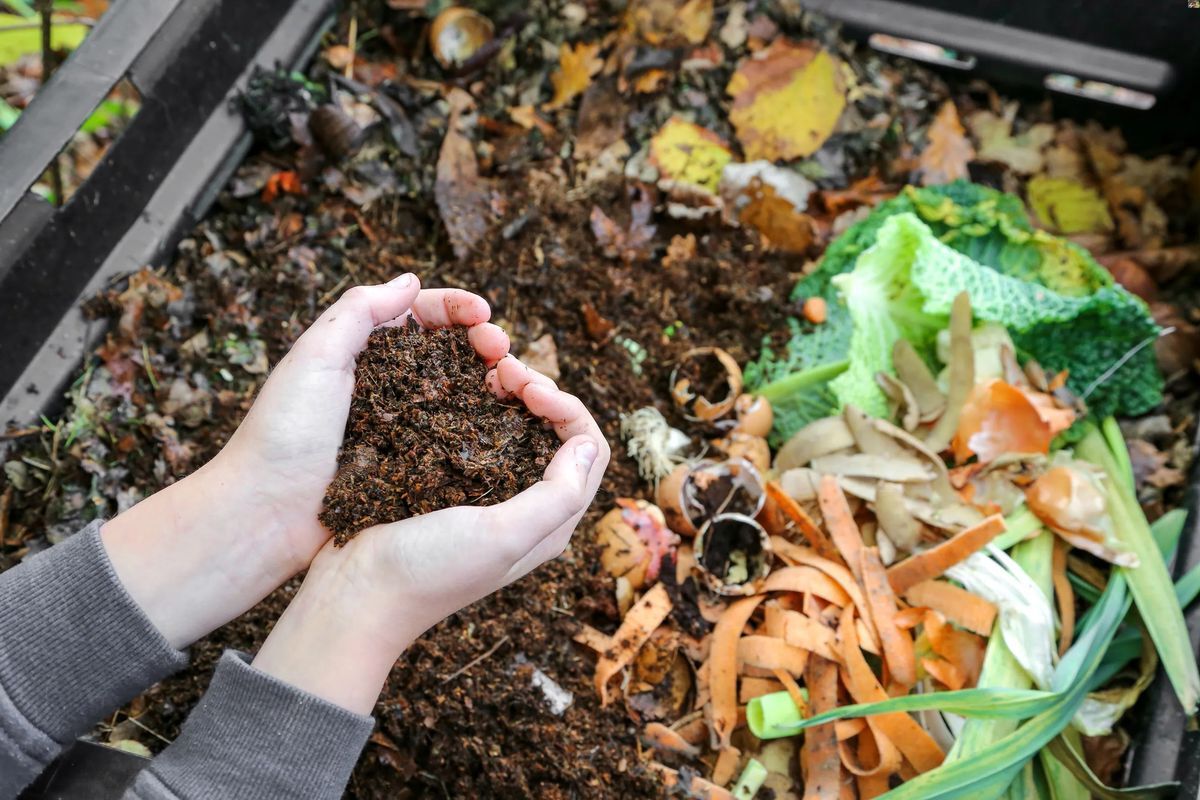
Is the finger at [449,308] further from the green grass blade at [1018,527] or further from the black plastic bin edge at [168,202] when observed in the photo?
the green grass blade at [1018,527]

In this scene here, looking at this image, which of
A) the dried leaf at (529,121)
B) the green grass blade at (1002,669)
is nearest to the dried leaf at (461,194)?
the dried leaf at (529,121)

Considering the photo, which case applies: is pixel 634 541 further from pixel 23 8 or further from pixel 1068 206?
pixel 23 8

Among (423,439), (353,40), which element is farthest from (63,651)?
(353,40)

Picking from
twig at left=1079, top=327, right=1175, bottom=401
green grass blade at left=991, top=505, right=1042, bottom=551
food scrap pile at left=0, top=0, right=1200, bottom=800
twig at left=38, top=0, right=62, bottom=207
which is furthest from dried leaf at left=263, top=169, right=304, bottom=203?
twig at left=1079, top=327, right=1175, bottom=401

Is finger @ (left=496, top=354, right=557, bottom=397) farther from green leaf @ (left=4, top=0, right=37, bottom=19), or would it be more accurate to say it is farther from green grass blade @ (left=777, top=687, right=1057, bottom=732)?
green leaf @ (left=4, top=0, right=37, bottom=19)

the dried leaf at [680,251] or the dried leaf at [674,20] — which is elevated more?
the dried leaf at [674,20]

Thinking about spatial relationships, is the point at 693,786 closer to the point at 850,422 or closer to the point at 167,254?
the point at 850,422
